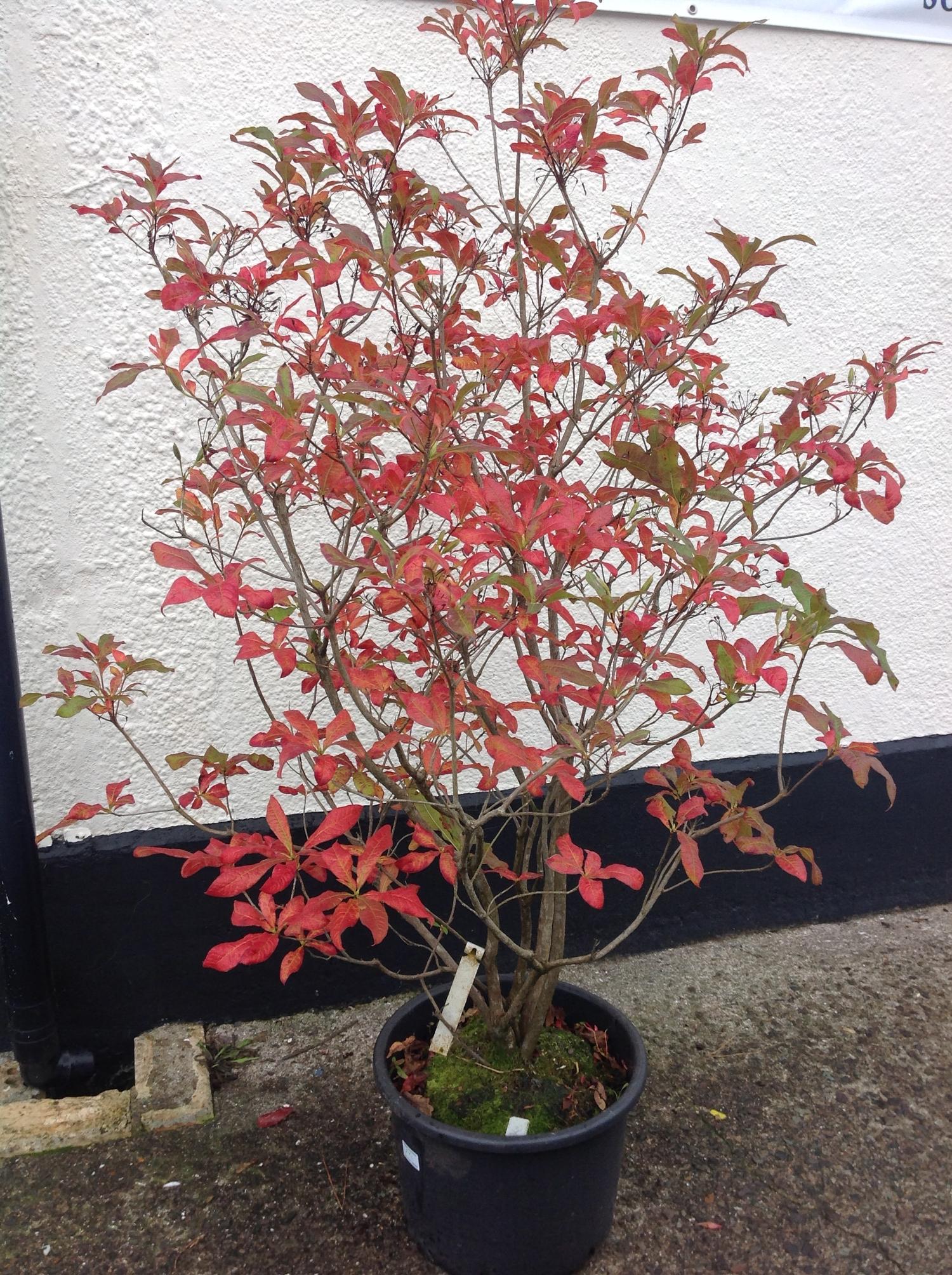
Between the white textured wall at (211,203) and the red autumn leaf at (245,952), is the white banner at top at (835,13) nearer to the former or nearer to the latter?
the white textured wall at (211,203)

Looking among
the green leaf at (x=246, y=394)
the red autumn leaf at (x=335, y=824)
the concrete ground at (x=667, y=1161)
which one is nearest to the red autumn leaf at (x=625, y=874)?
the red autumn leaf at (x=335, y=824)

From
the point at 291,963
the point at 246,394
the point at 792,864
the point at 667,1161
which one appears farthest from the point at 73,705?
the point at 667,1161

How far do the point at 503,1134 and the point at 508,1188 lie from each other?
0.27 feet

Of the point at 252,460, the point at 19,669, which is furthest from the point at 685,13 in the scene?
the point at 19,669

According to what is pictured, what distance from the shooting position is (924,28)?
2.54 meters

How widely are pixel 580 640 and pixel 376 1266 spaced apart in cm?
146

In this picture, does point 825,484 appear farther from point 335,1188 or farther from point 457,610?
point 335,1188

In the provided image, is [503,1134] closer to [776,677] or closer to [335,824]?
[335,824]

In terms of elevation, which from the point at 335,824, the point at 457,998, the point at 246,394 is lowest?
the point at 457,998

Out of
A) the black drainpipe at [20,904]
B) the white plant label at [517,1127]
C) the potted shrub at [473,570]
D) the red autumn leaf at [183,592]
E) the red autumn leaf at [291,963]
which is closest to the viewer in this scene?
the red autumn leaf at [183,592]

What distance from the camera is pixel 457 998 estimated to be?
1743 mm

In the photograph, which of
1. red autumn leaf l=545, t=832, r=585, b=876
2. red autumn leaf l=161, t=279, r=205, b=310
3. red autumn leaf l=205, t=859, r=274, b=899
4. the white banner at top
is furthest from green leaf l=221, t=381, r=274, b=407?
the white banner at top

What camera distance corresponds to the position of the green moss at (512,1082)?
1.69m

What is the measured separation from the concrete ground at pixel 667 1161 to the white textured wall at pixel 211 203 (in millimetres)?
701
